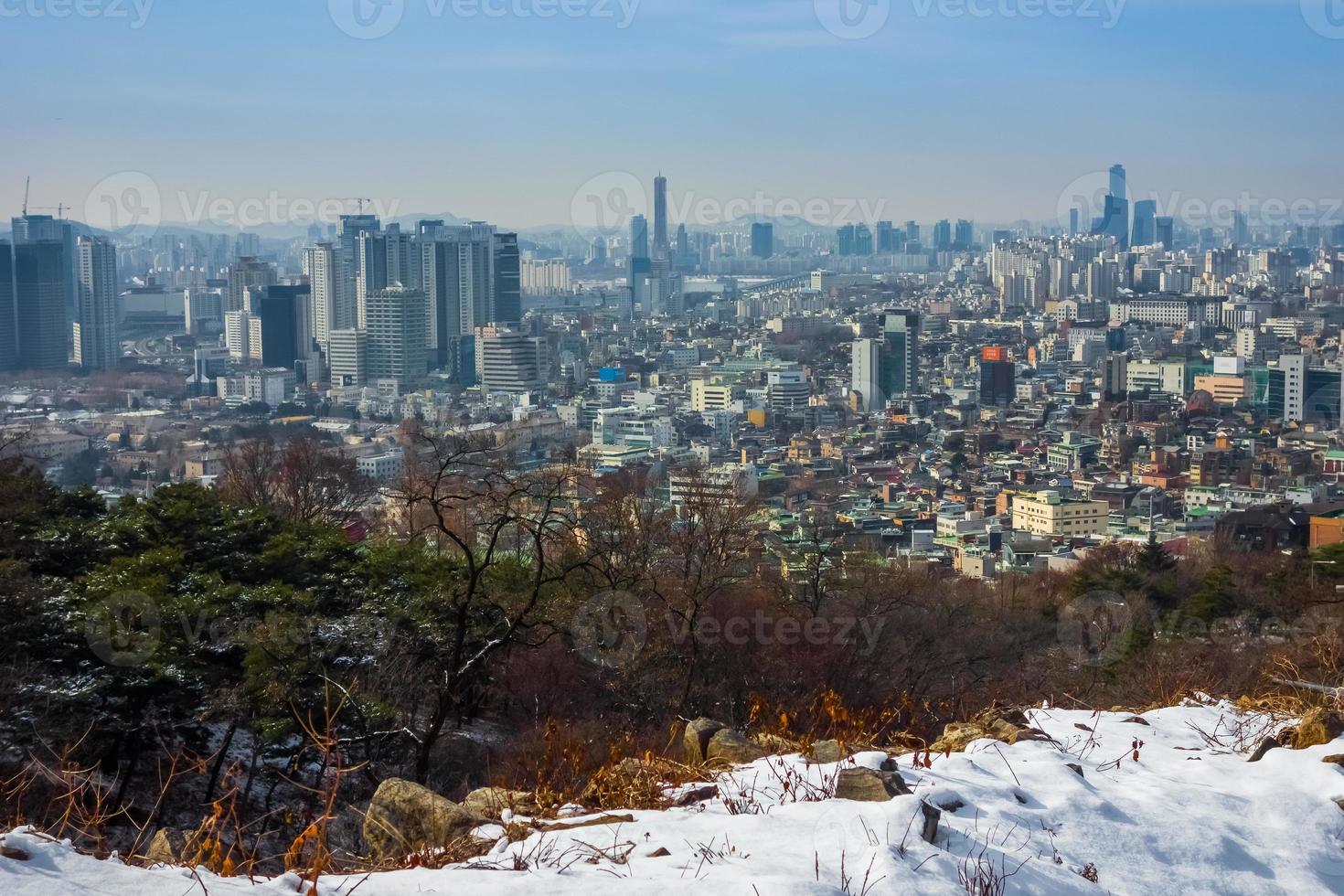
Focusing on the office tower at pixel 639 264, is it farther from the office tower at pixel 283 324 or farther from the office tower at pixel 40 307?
the office tower at pixel 40 307

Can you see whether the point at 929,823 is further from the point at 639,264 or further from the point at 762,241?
the point at 762,241

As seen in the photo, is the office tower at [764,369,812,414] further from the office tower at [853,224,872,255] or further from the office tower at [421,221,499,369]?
the office tower at [853,224,872,255]

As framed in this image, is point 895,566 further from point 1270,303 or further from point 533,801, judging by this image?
point 1270,303

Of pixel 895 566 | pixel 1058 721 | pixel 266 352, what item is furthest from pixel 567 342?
pixel 1058 721

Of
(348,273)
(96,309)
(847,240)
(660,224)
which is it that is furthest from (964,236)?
(96,309)

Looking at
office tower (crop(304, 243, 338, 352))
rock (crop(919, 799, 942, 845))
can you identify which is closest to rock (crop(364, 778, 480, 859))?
rock (crop(919, 799, 942, 845))
